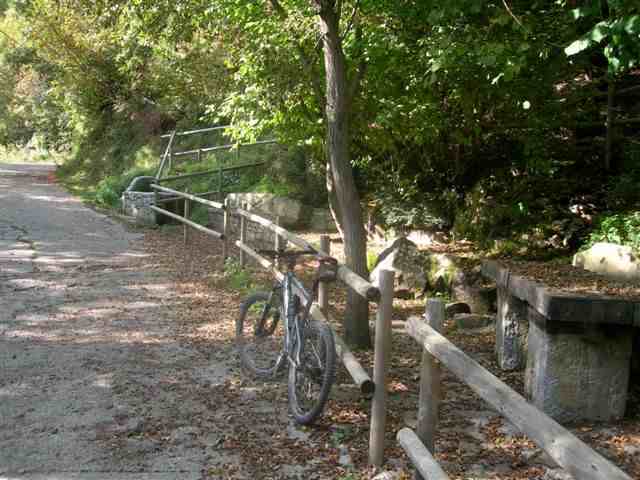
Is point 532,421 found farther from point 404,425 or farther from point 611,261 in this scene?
point 611,261

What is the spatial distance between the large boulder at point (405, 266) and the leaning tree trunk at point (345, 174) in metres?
2.46

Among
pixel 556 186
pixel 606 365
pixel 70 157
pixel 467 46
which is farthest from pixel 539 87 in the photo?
pixel 70 157

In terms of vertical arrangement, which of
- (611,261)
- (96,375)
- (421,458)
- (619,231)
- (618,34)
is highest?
(618,34)

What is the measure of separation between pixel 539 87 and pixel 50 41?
1970 cm

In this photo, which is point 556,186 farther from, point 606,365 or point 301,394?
point 301,394

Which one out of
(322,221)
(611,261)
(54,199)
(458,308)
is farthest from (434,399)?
(54,199)

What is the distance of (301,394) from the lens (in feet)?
16.4

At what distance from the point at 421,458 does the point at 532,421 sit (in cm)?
102

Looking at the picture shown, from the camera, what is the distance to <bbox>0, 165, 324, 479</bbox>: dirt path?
432 centimetres

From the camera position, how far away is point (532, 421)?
96.8 inches

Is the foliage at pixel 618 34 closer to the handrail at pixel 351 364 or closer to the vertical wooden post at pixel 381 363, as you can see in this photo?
the vertical wooden post at pixel 381 363

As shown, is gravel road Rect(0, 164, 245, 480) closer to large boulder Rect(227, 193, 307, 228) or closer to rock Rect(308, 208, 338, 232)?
large boulder Rect(227, 193, 307, 228)

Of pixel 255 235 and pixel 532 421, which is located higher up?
pixel 532 421

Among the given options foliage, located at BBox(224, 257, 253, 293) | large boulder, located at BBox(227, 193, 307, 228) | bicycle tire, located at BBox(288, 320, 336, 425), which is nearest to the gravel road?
bicycle tire, located at BBox(288, 320, 336, 425)
